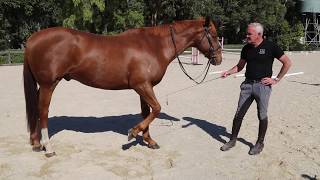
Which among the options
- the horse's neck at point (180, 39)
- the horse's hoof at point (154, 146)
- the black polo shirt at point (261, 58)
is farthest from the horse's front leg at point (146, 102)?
the black polo shirt at point (261, 58)

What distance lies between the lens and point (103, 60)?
6105 millimetres

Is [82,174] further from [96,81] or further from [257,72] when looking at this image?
[257,72]

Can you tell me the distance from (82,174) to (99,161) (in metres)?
0.55

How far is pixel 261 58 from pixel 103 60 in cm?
227

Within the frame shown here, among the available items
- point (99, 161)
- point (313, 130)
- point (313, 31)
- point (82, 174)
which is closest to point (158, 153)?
point (99, 161)

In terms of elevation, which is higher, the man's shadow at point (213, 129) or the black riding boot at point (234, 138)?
the black riding boot at point (234, 138)

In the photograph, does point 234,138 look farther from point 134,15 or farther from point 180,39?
point 134,15

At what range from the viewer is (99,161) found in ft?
19.0

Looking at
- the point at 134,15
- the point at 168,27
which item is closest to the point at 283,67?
the point at 168,27

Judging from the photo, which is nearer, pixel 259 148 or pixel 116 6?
pixel 259 148

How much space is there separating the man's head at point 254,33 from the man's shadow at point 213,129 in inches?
67.9

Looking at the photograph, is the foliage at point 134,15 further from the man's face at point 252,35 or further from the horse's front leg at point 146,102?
the horse's front leg at point 146,102

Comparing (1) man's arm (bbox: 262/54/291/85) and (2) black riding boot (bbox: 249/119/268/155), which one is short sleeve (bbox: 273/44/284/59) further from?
(2) black riding boot (bbox: 249/119/268/155)

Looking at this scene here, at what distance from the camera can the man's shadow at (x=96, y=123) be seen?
7.61 metres
